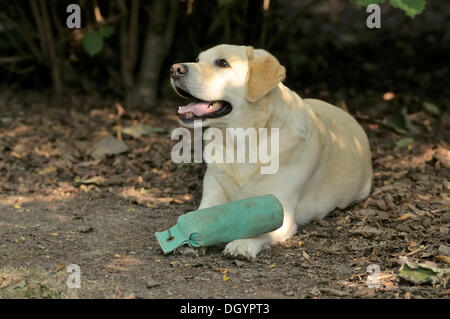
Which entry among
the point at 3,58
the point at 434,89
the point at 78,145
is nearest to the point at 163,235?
the point at 78,145

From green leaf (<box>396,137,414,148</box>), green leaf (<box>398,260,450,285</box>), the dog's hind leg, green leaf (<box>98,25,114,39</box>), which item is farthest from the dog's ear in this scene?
green leaf (<box>98,25,114,39</box>)

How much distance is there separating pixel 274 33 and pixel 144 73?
1584 millimetres

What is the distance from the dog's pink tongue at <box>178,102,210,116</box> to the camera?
4387mm

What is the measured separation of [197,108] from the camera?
4.39 metres

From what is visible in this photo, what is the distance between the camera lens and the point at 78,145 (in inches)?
250

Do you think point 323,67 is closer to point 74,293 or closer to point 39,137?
point 39,137

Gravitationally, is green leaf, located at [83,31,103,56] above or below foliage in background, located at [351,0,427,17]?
below

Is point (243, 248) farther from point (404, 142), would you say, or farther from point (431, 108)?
point (431, 108)

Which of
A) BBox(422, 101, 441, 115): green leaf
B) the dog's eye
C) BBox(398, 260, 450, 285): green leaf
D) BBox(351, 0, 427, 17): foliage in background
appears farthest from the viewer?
BBox(422, 101, 441, 115): green leaf

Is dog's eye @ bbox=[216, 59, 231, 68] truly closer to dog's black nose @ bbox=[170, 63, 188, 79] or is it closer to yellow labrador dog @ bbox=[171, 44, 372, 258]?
yellow labrador dog @ bbox=[171, 44, 372, 258]

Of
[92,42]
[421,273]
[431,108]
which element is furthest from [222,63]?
[431,108]

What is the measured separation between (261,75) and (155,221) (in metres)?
1.21

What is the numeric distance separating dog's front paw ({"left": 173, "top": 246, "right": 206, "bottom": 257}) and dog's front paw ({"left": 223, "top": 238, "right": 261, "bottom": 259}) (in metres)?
0.13

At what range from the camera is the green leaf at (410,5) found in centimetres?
488
